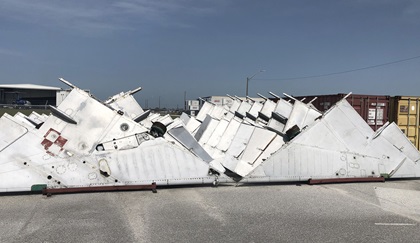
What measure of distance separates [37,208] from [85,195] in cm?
99

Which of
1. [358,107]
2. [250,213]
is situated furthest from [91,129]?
[358,107]

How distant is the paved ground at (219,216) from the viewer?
4941 millimetres

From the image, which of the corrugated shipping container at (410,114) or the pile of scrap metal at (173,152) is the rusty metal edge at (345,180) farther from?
the corrugated shipping container at (410,114)

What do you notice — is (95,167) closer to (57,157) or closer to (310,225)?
(57,157)

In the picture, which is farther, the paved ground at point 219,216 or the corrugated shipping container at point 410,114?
the corrugated shipping container at point 410,114

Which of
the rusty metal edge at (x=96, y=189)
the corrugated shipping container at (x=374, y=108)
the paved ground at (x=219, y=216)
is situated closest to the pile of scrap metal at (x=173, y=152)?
the rusty metal edge at (x=96, y=189)

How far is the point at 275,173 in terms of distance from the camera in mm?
7887

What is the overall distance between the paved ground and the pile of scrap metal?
357mm

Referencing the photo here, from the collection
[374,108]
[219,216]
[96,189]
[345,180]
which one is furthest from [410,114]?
[96,189]

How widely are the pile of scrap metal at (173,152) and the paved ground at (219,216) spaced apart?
0.36 m

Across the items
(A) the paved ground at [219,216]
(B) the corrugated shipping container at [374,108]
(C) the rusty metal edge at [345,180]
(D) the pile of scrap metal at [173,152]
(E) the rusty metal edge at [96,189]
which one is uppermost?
(B) the corrugated shipping container at [374,108]

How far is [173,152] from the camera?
7.35 m

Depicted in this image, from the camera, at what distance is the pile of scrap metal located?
6.84 m

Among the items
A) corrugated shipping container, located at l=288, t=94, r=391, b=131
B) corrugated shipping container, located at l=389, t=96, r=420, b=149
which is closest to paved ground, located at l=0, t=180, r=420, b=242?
corrugated shipping container, located at l=389, t=96, r=420, b=149
